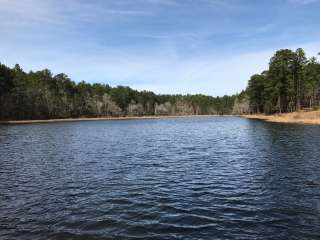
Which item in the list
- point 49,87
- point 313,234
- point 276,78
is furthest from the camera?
point 49,87

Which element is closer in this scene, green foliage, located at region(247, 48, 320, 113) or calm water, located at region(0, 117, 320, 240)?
calm water, located at region(0, 117, 320, 240)

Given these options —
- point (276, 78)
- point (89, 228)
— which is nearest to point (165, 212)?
point (89, 228)

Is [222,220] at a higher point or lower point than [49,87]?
lower

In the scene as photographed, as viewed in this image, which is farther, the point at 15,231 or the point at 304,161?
the point at 304,161

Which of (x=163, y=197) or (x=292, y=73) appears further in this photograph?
(x=292, y=73)

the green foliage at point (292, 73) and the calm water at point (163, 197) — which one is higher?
the green foliage at point (292, 73)

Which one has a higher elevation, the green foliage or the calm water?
the green foliage

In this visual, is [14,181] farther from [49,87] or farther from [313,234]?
[49,87]

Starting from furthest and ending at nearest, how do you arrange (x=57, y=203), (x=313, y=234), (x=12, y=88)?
(x=12, y=88) < (x=57, y=203) < (x=313, y=234)

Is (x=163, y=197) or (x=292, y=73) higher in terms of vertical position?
(x=292, y=73)

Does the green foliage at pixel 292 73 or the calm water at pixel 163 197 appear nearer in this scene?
the calm water at pixel 163 197

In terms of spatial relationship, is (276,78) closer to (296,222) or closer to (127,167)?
(127,167)

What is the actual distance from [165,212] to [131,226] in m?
2.55

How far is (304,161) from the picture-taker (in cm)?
3259
